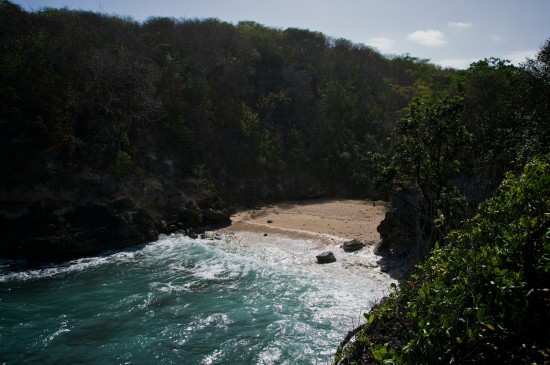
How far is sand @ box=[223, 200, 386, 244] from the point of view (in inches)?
720

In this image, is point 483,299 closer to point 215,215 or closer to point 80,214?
point 80,214

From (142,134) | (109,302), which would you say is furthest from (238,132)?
(109,302)

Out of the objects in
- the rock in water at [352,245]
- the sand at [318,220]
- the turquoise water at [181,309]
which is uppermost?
the sand at [318,220]

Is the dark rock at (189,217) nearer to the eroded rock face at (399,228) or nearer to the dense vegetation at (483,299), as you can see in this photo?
the eroded rock face at (399,228)

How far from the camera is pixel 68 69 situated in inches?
848

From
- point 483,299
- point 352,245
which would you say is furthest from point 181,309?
point 483,299

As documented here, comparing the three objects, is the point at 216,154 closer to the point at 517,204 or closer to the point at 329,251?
the point at 329,251

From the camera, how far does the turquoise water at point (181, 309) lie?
922cm

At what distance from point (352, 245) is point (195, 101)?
1550 cm

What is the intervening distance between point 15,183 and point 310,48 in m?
28.0

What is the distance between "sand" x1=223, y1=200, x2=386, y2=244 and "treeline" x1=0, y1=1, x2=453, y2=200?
2051 millimetres

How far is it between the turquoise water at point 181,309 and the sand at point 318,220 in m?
2.68

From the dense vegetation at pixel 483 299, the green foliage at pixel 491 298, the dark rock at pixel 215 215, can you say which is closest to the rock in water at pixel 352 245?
the dark rock at pixel 215 215

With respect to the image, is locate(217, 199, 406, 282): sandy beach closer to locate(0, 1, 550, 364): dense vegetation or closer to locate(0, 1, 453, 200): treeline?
locate(0, 1, 550, 364): dense vegetation
